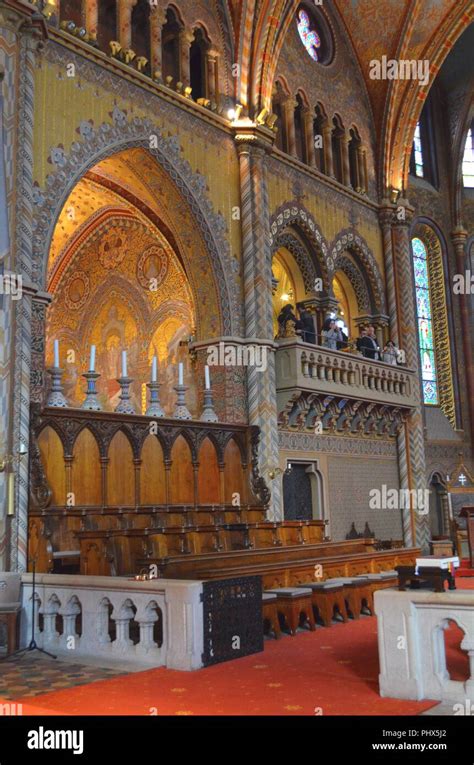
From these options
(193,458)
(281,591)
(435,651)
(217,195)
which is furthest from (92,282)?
(435,651)

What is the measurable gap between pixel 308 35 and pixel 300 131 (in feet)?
9.44

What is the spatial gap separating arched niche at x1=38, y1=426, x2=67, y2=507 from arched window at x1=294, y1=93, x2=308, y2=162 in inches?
386

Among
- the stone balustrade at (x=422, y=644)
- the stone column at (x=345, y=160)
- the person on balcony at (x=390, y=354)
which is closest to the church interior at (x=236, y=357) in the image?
the stone balustrade at (x=422, y=644)

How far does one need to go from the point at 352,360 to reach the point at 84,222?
7.59 metres

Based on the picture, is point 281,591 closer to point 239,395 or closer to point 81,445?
point 81,445

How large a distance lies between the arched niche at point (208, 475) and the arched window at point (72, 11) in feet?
24.4

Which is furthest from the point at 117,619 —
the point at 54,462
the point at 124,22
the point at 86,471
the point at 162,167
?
the point at 124,22

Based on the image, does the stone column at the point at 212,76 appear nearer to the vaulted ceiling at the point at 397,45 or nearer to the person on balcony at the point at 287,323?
the person on balcony at the point at 287,323

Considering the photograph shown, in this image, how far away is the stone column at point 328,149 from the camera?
18875mm

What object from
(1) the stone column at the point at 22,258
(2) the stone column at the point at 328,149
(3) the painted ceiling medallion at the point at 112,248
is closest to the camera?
(1) the stone column at the point at 22,258

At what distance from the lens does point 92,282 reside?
20.5 metres

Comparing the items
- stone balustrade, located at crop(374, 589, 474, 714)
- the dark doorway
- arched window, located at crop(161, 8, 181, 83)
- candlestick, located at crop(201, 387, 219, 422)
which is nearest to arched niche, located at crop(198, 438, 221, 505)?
candlestick, located at crop(201, 387, 219, 422)

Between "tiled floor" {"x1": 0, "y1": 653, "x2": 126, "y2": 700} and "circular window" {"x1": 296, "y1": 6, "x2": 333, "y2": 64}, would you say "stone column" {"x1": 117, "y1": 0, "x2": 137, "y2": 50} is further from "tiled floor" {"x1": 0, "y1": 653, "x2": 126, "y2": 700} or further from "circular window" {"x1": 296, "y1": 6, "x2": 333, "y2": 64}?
"tiled floor" {"x1": 0, "y1": 653, "x2": 126, "y2": 700}

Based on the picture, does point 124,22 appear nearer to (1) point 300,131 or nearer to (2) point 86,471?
(1) point 300,131
